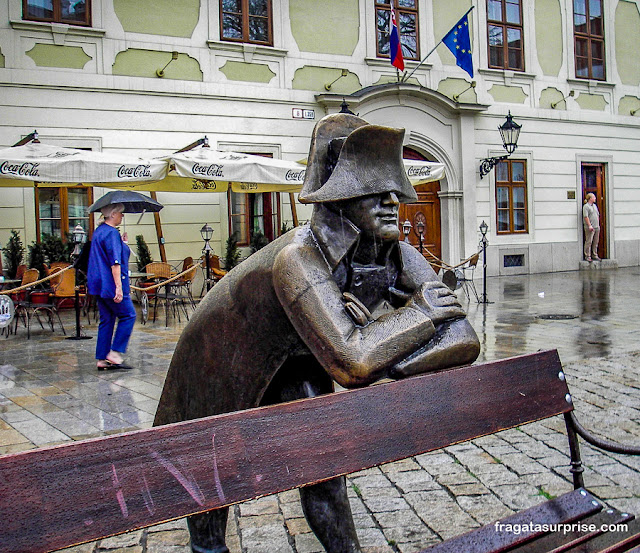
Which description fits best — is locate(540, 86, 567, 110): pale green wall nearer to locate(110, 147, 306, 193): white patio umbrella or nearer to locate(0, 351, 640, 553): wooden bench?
locate(110, 147, 306, 193): white patio umbrella

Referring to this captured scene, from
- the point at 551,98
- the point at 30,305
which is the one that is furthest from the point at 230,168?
the point at 551,98

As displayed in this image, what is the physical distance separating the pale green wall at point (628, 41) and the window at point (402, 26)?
7.09 meters

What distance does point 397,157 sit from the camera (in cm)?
218

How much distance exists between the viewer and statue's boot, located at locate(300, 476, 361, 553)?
2.16 m

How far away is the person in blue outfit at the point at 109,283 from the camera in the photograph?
670 centimetres

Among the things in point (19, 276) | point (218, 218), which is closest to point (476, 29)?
point (218, 218)

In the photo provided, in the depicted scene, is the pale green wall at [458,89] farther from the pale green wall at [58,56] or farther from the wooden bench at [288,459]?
the wooden bench at [288,459]

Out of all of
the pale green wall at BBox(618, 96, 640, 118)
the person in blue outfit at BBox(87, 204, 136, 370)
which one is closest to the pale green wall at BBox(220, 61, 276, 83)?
the person in blue outfit at BBox(87, 204, 136, 370)

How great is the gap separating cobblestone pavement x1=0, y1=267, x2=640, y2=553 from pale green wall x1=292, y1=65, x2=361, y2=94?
7.78 m

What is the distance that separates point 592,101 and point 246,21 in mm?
10439

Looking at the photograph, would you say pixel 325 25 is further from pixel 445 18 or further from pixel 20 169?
pixel 20 169

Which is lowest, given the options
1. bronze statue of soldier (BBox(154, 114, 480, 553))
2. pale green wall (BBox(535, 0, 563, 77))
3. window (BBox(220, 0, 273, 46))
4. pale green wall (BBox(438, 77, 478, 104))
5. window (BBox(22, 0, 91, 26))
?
bronze statue of soldier (BBox(154, 114, 480, 553))

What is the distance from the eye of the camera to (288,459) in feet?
5.76

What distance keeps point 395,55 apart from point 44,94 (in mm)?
6968
